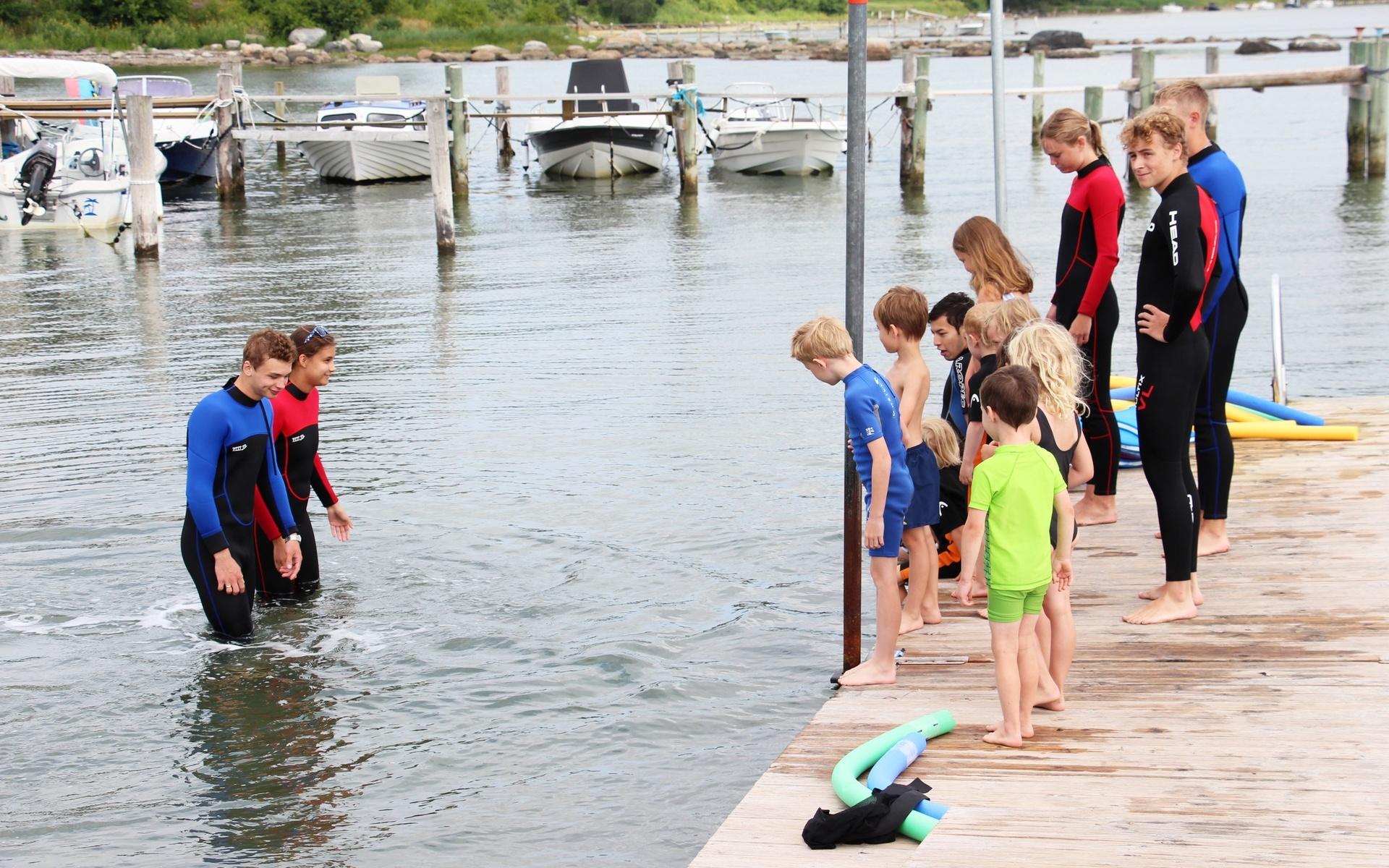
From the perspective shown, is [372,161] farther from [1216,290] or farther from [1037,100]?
[1216,290]

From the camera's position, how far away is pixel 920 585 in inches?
227

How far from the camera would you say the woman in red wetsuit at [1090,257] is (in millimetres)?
6379

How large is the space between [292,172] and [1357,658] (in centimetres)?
3551

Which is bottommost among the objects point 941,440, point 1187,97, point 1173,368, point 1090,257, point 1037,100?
point 941,440

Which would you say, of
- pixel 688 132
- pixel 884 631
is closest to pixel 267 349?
pixel 884 631

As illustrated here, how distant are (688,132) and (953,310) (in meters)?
23.2

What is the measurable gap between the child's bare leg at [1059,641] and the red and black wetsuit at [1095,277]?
6.22ft

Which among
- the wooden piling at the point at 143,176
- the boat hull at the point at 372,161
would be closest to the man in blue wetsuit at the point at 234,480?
the wooden piling at the point at 143,176

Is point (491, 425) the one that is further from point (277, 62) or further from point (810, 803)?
point (277, 62)

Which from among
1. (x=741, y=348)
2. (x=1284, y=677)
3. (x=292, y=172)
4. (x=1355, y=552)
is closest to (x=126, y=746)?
(x=1284, y=677)

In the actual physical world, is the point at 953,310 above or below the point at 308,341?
above

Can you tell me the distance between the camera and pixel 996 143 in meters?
8.01

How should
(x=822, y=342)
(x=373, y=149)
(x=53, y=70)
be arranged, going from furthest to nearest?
(x=373, y=149), (x=53, y=70), (x=822, y=342)

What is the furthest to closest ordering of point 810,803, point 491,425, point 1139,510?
point 491,425 → point 1139,510 → point 810,803
